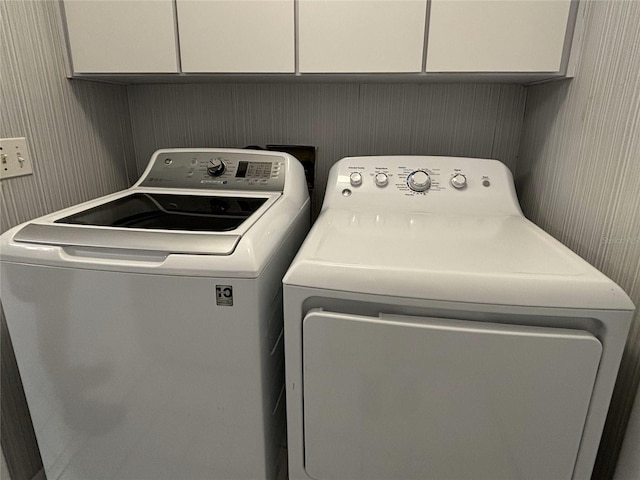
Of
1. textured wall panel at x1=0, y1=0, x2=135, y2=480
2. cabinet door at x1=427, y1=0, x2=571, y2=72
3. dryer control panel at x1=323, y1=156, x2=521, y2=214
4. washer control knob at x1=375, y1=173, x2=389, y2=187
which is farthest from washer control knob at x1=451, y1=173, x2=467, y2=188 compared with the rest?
textured wall panel at x1=0, y1=0, x2=135, y2=480

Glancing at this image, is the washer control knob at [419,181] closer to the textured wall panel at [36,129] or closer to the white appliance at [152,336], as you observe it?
the white appliance at [152,336]

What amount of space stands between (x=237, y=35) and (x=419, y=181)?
0.71 meters

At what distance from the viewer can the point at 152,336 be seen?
3.06ft

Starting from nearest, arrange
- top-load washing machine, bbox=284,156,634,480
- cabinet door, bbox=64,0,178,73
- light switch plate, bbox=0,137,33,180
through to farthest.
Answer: top-load washing machine, bbox=284,156,634,480 < light switch plate, bbox=0,137,33,180 < cabinet door, bbox=64,0,178,73

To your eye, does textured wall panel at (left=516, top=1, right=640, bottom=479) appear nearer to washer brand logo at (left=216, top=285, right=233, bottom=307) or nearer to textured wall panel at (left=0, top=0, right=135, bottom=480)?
washer brand logo at (left=216, top=285, right=233, bottom=307)

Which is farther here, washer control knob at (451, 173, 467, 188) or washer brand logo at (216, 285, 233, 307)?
washer control knob at (451, 173, 467, 188)

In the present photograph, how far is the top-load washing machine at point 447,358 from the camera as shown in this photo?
79 centimetres

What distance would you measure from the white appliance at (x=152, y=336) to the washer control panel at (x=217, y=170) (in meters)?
0.22

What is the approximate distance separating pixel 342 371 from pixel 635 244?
71 centimetres

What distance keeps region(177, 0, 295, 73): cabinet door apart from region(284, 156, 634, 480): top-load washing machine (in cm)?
61

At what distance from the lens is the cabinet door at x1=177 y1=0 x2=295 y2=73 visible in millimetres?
1199

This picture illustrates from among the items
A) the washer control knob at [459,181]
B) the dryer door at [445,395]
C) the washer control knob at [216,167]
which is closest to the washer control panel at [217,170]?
the washer control knob at [216,167]

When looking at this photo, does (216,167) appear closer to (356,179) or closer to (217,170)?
(217,170)

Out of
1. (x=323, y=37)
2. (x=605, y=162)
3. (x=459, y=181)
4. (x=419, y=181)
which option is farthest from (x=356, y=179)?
(x=605, y=162)
